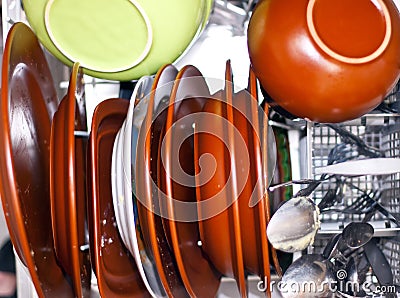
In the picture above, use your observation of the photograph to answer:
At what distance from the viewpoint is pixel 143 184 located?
2.18 feet

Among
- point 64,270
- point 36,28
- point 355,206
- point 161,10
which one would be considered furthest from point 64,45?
point 355,206

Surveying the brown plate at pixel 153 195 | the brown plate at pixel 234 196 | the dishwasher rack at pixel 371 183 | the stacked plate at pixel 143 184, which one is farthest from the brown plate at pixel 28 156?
the dishwasher rack at pixel 371 183

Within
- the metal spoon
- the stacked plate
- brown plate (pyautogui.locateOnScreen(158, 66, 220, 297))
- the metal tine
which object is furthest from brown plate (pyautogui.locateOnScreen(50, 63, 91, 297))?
the metal tine

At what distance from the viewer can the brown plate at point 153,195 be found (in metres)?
0.66

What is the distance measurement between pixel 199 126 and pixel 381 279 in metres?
0.36

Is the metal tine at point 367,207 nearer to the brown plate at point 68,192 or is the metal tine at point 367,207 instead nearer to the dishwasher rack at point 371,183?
the dishwasher rack at point 371,183

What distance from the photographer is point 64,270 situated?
0.75 meters

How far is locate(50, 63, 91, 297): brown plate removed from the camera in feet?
2.11

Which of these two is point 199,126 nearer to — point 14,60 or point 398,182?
point 14,60

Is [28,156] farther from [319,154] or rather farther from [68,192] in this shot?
[319,154]

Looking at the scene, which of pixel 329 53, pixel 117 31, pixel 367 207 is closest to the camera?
pixel 329 53

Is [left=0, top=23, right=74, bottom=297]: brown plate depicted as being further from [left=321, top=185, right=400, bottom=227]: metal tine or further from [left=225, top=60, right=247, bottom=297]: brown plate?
[left=321, top=185, right=400, bottom=227]: metal tine

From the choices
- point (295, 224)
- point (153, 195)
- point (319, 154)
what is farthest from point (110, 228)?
point (319, 154)

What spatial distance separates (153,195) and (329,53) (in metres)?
0.28
